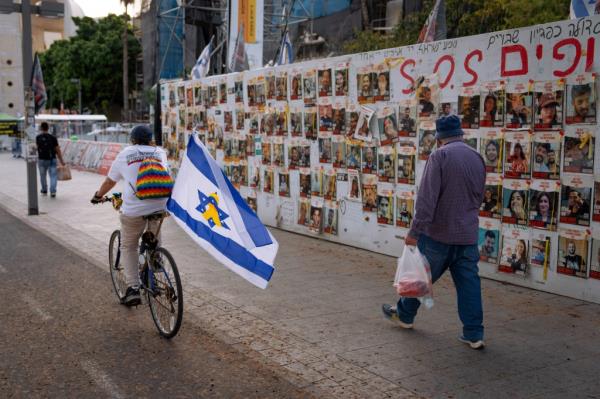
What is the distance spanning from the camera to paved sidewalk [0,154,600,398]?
455 centimetres

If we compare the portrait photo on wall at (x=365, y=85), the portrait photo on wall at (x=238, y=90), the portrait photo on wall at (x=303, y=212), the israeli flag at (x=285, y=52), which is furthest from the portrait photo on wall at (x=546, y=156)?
the israeli flag at (x=285, y=52)

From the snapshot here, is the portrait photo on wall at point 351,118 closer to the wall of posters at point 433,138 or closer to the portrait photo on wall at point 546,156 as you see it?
the wall of posters at point 433,138

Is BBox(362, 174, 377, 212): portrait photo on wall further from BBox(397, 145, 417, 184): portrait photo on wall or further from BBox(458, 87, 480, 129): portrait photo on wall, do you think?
BBox(458, 87, 480, 129): portrait photo on wall

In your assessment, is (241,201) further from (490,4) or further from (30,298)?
(490,4)

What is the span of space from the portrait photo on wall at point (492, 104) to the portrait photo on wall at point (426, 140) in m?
0.75

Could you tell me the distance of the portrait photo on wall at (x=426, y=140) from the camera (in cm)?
784

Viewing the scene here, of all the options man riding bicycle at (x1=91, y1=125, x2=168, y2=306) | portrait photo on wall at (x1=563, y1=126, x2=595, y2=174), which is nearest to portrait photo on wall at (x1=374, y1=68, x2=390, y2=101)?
portrait photo on wall at (x1=563, y1=126, x2=595, y2=174)

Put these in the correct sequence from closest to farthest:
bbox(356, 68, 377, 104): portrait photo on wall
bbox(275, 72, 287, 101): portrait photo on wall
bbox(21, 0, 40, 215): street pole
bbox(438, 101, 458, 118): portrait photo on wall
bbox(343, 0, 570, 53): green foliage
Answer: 1. bbox(438, 101, 458, 118): portrait photo on wall
2. bbox(356, 68, 377, 104): portrait photo on wall
3. bbox(275, 72, 287, 101): portrait photo on wall
4. bbox(21, 0, 40, 215): street pole
5. bbox(343, 0, 570, 53): green foliage

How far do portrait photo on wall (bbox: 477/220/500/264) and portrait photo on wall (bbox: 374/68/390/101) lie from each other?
7.28ft

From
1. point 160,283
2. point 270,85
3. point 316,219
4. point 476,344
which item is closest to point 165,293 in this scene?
point 160,283

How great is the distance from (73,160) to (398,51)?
2113 centimetres

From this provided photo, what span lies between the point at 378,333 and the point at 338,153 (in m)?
4.18

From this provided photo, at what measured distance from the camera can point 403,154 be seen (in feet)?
27.2

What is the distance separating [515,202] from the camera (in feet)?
22.6
